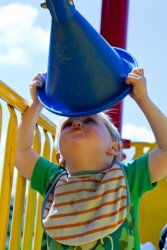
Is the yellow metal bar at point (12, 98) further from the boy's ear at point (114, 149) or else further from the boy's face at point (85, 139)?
the boy's ear at point (114, 149)

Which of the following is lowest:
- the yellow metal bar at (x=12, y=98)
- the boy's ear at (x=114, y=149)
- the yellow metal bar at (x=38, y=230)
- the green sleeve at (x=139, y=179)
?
the yellow metal bar at (x=38, y=230)

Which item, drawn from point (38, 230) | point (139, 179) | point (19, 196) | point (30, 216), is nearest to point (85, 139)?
point (139, 179)

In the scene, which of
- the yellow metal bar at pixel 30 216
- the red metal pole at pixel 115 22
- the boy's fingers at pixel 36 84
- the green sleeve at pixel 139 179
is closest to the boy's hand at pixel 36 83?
the boy's fingers at pixel 36 84

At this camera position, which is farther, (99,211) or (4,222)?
(4,222)

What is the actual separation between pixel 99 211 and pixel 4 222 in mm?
306

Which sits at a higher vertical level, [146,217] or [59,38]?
[59,38]

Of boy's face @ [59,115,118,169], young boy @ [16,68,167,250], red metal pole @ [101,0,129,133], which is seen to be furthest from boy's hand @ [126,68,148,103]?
red metal pole @ [101,0,129,133]

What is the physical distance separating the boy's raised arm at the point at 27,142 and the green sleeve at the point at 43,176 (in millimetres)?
19

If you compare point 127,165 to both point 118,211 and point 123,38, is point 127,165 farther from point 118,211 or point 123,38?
point 123,38

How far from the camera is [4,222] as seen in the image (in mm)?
1664

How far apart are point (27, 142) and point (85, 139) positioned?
0.88ft

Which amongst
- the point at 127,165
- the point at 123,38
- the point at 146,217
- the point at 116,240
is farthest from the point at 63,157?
the point at 146,217

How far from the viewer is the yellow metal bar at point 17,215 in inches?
71.4

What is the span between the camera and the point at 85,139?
163 centimetres
